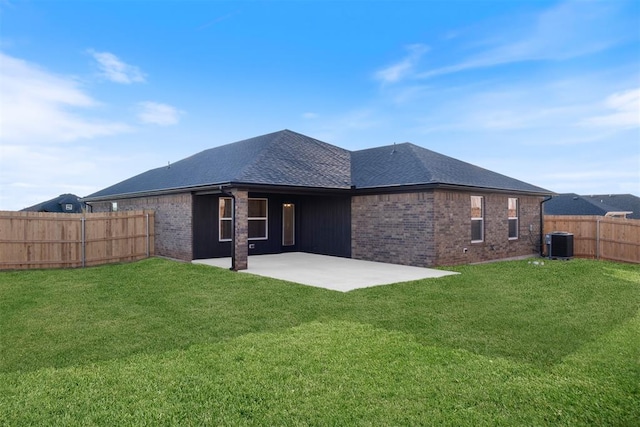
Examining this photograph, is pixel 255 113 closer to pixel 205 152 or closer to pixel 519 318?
pixel 205 152

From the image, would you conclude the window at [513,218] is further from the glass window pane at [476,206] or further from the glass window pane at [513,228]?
the glass window pane at [476,206]

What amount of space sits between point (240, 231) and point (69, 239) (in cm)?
631

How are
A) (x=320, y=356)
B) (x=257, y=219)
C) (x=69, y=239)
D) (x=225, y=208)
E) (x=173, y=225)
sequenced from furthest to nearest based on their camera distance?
(x=257, y=219) < (x=225, y=208) < (x=173, y=225) < (x=69, y=239) < (x=320, y=356)

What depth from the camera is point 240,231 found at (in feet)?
37.0

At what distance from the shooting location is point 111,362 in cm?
433

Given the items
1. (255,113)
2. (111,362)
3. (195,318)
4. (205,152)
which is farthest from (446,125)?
(111,362)

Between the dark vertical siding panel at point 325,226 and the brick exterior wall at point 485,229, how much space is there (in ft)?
12.5

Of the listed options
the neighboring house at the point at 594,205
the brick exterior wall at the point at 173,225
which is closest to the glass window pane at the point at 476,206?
the brick exterior wall at the point at 173,225

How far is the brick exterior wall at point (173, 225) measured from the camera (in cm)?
1355

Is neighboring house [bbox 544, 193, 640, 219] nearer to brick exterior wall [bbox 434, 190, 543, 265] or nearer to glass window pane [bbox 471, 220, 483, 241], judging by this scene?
brick exterior wall [bbox 434, 190, 543, 265]

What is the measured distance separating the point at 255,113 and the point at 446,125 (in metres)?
10.0

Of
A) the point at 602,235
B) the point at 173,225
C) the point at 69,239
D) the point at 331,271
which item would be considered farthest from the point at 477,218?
the point at 69,239

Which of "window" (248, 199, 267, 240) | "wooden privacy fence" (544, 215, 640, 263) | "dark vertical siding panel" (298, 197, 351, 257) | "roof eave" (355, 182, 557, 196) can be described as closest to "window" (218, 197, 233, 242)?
"window" (248, 199, 267, 240)

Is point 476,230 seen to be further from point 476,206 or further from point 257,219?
point 257,219
